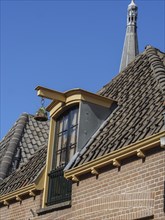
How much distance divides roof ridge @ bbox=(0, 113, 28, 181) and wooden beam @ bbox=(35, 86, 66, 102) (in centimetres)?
448

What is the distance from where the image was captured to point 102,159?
10.1m

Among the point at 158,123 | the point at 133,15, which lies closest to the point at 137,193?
the point at 158,123

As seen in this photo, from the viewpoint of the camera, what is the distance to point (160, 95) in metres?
10.9

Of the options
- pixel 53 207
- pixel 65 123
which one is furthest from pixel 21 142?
pixel 53 207

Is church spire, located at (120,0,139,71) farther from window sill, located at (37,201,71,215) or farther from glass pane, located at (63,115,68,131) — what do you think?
window sill, located at (37,201,71,215)

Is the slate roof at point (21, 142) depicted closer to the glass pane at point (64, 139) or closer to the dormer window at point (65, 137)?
the dormer window at point (65, 137)

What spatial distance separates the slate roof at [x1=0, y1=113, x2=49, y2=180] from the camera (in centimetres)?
1661

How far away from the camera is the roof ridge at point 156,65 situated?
37.9ft

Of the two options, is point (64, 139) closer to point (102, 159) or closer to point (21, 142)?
point (102, 159)

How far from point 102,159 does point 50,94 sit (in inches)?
125

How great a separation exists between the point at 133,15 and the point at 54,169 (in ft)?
152

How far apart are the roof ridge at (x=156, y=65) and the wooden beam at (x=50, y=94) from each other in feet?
8.10

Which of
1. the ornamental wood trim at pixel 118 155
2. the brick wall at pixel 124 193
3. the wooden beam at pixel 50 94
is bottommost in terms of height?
the brick wall at pixel 124 193

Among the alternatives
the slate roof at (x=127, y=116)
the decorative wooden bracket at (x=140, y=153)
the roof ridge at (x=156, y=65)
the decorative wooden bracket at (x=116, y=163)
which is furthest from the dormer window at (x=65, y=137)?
the decorative wooden bracket at (x=140, y=153)
